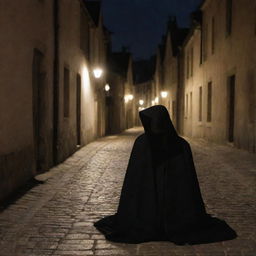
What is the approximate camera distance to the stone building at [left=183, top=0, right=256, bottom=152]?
12875 mm

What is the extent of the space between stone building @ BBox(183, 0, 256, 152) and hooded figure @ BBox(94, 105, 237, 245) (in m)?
8.15

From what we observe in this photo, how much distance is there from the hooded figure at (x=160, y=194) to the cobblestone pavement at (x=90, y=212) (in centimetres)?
16

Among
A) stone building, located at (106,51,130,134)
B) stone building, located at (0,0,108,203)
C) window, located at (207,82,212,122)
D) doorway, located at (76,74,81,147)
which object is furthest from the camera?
stone building, located at (106,51,130,134)

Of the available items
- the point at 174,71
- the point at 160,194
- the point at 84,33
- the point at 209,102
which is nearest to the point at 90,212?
the point at 160,194

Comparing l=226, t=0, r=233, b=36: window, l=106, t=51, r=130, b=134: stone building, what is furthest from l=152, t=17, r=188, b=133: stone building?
l=226, t=0, r=233, b=36: window

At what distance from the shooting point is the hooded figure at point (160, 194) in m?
4.52

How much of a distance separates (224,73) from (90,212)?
38.2 ft

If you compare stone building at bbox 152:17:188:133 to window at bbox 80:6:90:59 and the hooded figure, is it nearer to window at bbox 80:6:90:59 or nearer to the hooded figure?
window at bbox 80:6:90:59

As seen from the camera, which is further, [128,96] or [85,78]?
[128,96]

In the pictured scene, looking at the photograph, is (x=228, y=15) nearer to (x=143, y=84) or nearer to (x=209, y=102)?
(x=209, y=102)

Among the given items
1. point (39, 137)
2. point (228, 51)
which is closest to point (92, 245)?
point (39, 137)

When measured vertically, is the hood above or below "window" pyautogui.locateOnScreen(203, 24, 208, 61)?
below

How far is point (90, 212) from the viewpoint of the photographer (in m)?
5.75

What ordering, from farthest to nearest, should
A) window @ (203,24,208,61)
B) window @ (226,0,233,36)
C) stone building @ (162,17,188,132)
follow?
stone building @ (162,17,188,132) → window @ (203,24,208,61) → window @ (226,0,233,36)
